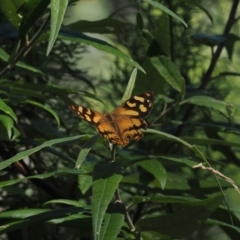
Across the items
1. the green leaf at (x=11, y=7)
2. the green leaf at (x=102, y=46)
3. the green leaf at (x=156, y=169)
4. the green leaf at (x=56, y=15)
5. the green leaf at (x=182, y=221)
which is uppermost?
the green leaf at (x=56, y=15)

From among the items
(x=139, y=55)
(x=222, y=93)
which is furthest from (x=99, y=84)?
(x=222, y=93)

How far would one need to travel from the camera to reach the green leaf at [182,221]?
0.84 m

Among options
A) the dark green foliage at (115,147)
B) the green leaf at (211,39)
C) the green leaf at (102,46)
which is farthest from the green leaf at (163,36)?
the green leaf at (211,39)

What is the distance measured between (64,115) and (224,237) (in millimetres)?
402

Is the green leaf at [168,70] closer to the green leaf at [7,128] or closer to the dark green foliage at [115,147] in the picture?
the dark green foliage at [115,147]

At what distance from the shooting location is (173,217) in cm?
88

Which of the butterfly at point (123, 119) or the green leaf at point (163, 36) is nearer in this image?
the butterfly at point (123, 119)

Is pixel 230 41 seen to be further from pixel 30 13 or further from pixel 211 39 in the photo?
Answer: pixel 30 13

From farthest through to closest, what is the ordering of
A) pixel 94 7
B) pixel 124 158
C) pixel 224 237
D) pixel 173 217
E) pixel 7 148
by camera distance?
pixel 94 7 < pixel 224 237 < pixel 7 148 < pixel 124 158 < pixel 173 217

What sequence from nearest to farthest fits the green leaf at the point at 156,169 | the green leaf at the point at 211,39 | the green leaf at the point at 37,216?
the green leaf at the point at 37,216 → the green leaf at the point at 156,169 → the green leaf at the point at 211,39

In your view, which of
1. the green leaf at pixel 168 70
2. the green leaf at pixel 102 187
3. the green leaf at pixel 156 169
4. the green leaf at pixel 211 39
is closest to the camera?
the green leaf at pixel 102 187

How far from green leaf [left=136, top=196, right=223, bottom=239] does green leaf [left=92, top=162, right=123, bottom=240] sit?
0.08 meters

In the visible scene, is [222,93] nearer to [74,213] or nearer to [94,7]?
[94,7]

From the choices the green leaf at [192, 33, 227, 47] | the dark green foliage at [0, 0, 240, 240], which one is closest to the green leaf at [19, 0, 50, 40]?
the dark green foliage at [0, 0, 240, 240]
